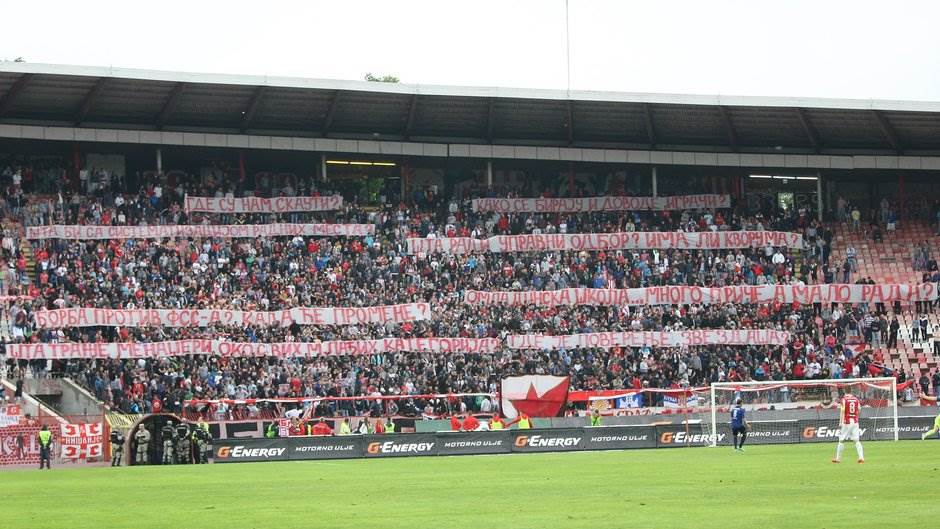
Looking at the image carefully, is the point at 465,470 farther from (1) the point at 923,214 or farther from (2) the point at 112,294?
(1) the point at 923,214

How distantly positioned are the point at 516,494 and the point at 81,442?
74.7 ft

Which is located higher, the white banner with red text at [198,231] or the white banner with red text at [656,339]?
the white banner with red text at [198,231]

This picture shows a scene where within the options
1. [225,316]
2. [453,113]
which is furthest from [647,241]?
[225,316]

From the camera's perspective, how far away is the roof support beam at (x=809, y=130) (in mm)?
59781

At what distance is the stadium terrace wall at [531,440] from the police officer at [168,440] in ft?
4.81

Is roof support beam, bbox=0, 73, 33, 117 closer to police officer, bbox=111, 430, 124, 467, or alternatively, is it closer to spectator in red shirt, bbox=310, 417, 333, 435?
→ spectator in red shirt, bbox=310, 417, 333, 435

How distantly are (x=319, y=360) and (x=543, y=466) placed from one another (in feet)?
74.5

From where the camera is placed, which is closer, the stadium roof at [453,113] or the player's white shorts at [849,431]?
the player's white shorts at [849,431]

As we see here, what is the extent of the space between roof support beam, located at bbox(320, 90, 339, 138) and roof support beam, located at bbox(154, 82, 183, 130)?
682cm

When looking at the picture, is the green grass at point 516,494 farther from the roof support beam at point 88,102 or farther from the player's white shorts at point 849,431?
the roof support beam at point 88,102

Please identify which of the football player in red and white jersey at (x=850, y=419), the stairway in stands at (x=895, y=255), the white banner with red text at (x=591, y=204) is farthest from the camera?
the white banner with red text at (x=591, y=204)

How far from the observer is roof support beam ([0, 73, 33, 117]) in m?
53.4

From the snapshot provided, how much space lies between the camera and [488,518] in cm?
1739

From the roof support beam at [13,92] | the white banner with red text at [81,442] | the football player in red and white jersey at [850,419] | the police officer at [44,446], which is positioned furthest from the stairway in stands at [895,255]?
the roof support beam at [13,92]
